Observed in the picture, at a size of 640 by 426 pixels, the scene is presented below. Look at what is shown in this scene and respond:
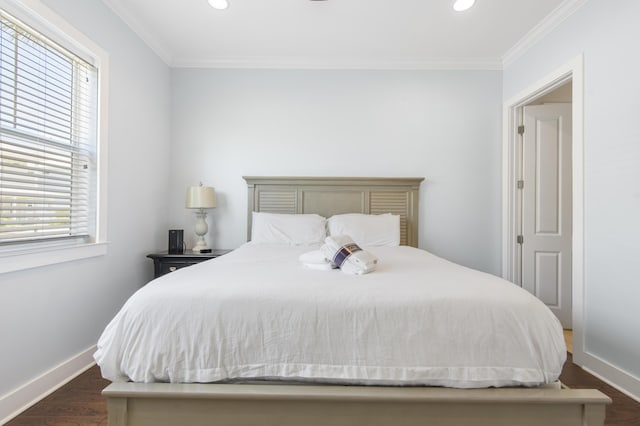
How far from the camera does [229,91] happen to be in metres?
3.36

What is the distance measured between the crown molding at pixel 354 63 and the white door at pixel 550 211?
2.53ft

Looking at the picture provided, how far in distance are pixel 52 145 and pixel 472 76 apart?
3702 mm

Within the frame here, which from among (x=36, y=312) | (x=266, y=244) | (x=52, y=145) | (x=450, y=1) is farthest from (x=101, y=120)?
(x=450, y=1)

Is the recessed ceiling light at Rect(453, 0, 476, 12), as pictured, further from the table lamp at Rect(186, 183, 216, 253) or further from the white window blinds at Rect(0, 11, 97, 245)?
the white window blinds at Rect(0, 11, 97, 245)

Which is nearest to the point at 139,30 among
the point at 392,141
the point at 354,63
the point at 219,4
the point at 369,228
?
the point at 219,4

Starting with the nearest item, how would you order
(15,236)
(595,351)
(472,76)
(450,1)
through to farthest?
1. (15,236)
2. (595,351)
3. (450,1)
4. (472,76)

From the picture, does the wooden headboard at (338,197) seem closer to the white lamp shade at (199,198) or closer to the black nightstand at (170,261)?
the white lamp shade at (199,198)

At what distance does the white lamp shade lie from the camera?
3061mm

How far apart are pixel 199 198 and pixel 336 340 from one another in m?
2.31

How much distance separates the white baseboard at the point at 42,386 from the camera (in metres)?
1.64

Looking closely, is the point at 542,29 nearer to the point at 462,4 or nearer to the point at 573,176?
the point at 462,4

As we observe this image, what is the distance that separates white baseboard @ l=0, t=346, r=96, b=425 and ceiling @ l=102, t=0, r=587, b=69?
256 cm

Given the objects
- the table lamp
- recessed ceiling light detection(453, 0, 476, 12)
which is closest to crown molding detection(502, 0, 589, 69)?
recessed ceiling light detection(453, 0, 476, 12)

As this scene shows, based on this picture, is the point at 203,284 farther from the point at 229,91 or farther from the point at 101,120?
the point at 229,91
